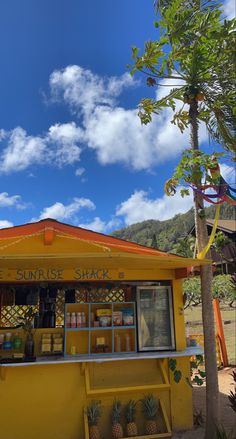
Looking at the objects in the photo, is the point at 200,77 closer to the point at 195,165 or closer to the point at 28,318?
the point at 195,165

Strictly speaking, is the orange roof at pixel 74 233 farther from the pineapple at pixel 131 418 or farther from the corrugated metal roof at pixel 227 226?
the corrugated metal roof at pixel 227 226

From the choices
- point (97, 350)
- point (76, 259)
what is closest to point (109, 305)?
point (97, 350)

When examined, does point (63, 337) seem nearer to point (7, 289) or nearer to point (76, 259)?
point (7, 289)

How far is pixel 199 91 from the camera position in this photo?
5.67 metres

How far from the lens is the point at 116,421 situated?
541 centimetres

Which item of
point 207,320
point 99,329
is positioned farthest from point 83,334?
point 207,320

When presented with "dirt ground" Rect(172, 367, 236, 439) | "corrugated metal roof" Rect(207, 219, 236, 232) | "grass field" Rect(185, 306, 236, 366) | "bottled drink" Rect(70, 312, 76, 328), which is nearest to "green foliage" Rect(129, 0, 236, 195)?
"bottled drink" Rect(70, 312, 76, 328)

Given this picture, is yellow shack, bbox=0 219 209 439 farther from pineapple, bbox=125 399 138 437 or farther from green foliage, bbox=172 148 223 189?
green foliage, bbox=172 148 223 189

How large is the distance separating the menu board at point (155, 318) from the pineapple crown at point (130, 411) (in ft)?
2.87

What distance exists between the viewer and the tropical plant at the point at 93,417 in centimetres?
521

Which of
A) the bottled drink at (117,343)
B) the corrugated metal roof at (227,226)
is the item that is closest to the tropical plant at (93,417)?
the bottled drink at (117,343)

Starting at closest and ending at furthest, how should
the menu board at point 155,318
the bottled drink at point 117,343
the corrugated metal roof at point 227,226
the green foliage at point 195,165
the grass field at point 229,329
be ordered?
the green foliage at point 195,165 → the bottled drink at point 117,343 → the menu board at point 155,318 → the grass field at point 229,329 → the corrugated metal roof at point 227,226

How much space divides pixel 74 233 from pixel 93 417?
9.75ft

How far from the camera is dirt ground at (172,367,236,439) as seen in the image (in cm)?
547
